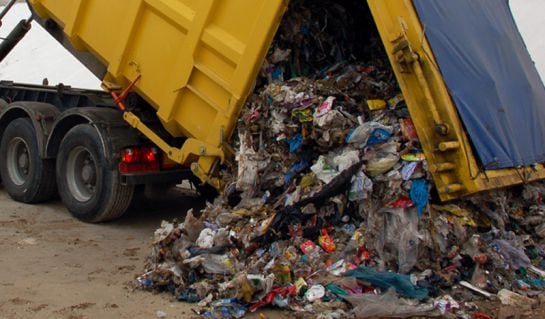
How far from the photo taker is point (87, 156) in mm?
5844

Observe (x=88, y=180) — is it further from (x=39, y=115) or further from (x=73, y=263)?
(x=73, y=263)

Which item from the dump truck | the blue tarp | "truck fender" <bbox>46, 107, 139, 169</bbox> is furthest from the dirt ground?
the blue tarp

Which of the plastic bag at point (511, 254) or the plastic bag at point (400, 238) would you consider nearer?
the plastic bag at point (400, 238)

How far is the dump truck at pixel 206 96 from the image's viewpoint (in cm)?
386

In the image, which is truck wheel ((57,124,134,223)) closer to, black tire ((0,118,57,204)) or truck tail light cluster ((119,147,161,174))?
truck tail light cluster ((119,147,161,174))

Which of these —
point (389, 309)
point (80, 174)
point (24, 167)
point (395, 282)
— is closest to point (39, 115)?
point (24, 167)

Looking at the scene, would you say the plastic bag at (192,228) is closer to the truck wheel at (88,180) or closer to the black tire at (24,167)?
the truck wheel at (88,180)

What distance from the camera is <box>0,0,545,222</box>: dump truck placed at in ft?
12.6

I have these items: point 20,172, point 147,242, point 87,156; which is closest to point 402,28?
point 147,242

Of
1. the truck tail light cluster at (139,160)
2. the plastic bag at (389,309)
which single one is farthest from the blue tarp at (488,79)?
the truck tail light cluster at (139,160)

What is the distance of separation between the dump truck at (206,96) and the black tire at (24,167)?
0.02 meters

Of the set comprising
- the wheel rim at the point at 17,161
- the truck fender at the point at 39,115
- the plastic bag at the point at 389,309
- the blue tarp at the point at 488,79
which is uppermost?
the blue tarp at the point at 488,79

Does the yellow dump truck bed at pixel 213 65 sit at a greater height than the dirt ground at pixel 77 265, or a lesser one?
greater

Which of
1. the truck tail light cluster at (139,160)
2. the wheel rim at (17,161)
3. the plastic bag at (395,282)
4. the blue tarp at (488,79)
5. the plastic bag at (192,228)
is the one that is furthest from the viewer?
the wheel rim at (17,161)
